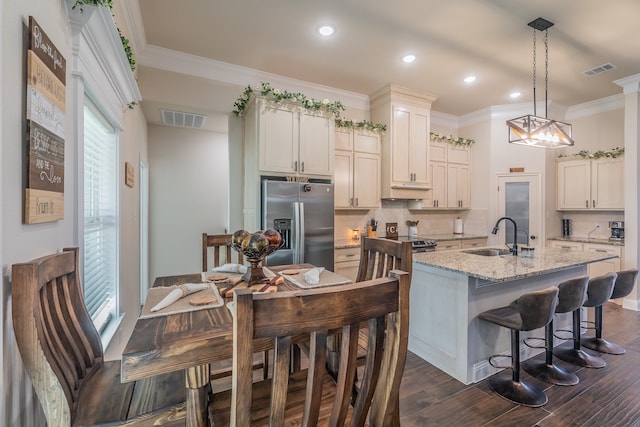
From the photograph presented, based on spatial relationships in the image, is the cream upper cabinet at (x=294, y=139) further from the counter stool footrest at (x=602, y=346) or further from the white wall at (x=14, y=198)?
the counter stool footrest at (x=602, y=346)

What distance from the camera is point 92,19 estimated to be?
1.46 metres

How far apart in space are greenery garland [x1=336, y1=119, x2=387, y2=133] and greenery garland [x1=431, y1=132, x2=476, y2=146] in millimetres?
1089

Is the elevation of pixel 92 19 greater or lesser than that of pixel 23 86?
greater

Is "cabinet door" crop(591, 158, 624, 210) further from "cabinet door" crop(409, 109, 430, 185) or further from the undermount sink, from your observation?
the undermount sink

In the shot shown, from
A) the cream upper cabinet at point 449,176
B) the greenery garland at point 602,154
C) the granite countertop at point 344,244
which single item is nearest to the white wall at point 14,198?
the granite countertop at point 344,244

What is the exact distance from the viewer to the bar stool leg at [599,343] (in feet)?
8.91

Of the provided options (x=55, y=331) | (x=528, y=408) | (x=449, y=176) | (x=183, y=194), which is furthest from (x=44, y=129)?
(x=449, y=176)

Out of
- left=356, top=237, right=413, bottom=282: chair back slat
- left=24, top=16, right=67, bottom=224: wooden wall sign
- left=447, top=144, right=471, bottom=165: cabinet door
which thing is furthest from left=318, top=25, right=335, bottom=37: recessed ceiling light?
left=447, top=144, right=471, bottom=165: cabinet door

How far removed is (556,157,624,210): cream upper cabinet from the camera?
175 inches

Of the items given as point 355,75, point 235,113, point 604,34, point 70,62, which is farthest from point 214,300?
point 604,34

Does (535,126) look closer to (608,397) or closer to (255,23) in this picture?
(608,397)

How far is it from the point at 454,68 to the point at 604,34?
1.37 m

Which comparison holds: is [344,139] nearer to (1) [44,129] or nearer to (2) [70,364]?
(1) [44,129]

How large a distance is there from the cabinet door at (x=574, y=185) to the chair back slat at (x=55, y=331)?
20.7ft
